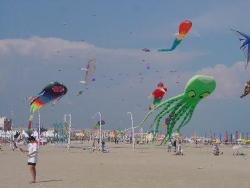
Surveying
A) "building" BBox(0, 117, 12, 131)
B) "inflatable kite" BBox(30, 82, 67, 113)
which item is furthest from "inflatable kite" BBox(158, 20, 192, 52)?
"building" BBox(0, 117, 12, 131)

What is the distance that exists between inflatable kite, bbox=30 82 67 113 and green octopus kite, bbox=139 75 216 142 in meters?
27.3

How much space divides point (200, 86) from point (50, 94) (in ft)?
99.7

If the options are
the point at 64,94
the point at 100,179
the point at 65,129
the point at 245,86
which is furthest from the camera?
the point at 65,129

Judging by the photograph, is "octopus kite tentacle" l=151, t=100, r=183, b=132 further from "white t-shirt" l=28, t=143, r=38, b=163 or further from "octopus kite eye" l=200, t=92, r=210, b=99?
"white t-shirt" l=28, t=143, r=38, b=163

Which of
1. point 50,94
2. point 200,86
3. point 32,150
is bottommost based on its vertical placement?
point 32,150

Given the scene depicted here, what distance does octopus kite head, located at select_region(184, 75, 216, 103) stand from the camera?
24453 mm

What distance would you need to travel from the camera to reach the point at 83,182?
14695mm

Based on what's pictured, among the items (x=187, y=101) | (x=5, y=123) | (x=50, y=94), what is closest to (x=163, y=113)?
(x=187, y=101)

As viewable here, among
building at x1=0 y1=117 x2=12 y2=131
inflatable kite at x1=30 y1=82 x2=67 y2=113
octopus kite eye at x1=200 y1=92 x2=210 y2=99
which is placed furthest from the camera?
building at x1=0 y1=117 x2=12 y2=131

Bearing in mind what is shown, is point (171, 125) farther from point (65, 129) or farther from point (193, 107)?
point (65, 129)

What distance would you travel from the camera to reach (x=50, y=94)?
52.8m

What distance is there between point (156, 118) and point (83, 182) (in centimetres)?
Result: 1115

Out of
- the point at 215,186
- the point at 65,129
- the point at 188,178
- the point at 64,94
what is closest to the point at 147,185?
the point at 215,186

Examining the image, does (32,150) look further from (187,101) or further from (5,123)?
(5,123)
